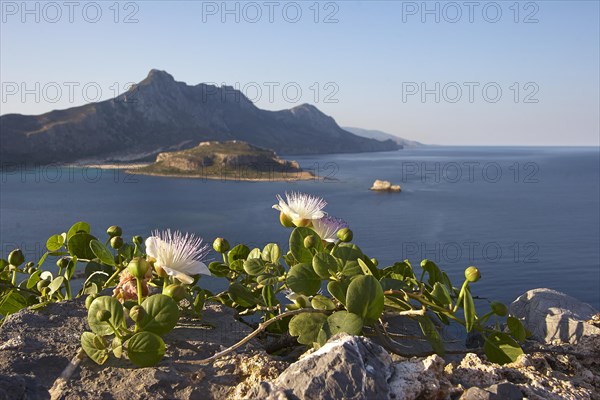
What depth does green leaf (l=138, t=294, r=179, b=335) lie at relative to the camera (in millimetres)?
1674

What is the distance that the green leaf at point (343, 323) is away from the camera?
5.41 feet

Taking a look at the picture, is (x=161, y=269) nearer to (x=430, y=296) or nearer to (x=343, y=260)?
(x=343, y=260)

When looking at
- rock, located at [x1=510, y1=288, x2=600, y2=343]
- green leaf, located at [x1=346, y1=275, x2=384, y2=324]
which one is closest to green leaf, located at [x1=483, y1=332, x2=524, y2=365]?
green leaf, located at [x1=346, y1=275, x2=384, y2=324]

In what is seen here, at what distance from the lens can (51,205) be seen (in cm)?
7456

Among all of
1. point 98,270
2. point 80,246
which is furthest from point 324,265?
point 98,270

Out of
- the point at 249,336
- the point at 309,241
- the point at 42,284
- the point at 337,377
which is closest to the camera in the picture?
the point at 337,377

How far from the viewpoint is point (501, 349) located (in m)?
1.84

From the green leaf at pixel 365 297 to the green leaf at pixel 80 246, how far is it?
4.13 feet

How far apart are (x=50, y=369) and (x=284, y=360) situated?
0.78m

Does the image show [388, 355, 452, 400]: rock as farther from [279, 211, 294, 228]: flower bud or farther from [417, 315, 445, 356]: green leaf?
[279, 211, 294, 228]: flower bud

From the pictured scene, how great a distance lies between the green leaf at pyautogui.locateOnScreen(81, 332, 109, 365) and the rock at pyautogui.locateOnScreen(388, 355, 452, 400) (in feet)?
3.02

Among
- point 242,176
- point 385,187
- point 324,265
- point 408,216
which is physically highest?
point 242,176

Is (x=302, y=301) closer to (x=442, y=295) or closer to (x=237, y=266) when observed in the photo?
(x=442, y=295)

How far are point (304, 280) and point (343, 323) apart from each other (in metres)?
0.27
